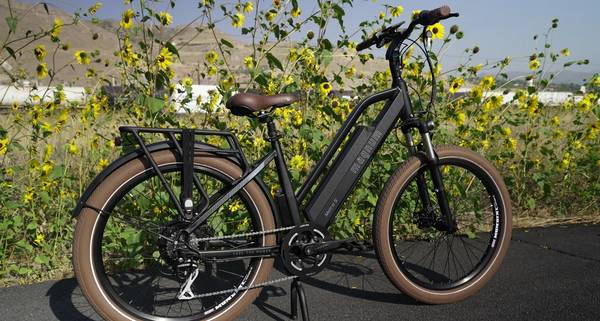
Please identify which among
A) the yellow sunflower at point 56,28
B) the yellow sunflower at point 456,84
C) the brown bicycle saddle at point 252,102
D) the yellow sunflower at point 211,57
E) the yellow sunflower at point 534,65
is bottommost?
the brown bicycle saddle at point 252,102

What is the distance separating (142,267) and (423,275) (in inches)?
73.4

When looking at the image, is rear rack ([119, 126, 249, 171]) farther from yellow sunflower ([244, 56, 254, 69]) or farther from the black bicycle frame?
yellow sunflower ([244, 56, 254, 69])

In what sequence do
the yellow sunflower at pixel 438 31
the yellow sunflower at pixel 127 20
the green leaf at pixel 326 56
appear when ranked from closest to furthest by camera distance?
the yellow sunflower at pixel 127 20 → the yellow sunflower at pixel 438 31 → the green leaf at pixel 326 56

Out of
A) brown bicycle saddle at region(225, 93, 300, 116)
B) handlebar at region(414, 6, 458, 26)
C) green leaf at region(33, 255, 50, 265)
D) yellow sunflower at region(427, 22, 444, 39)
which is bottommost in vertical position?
green leaf at region(33, 255, 50, 265)

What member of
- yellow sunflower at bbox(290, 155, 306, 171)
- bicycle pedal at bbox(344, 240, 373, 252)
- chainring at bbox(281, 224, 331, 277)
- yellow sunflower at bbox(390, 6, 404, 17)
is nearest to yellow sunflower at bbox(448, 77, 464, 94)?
yellow sunflower at bbox(390, 6, 404, 17)

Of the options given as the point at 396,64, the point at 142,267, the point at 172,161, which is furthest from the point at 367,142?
the point at 142,267

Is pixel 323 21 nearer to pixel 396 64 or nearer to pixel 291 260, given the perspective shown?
pixel 396 64

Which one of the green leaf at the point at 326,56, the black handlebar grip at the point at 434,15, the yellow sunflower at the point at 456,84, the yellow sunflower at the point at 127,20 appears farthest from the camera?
the yellow sunflower at the point at 456,84

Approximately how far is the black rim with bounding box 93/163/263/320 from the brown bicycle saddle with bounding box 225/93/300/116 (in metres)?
0.33

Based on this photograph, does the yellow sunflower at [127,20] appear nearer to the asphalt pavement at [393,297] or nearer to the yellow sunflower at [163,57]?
the yellow sunflower at [163,57]

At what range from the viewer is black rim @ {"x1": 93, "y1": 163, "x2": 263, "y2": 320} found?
2.07 meters

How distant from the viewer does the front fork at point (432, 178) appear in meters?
2.49

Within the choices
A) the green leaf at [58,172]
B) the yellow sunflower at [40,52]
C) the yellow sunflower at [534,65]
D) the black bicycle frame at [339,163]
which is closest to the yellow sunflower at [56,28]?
the yellow sunflower at [40,52]

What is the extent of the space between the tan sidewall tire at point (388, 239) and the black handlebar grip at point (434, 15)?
2.28 ft
